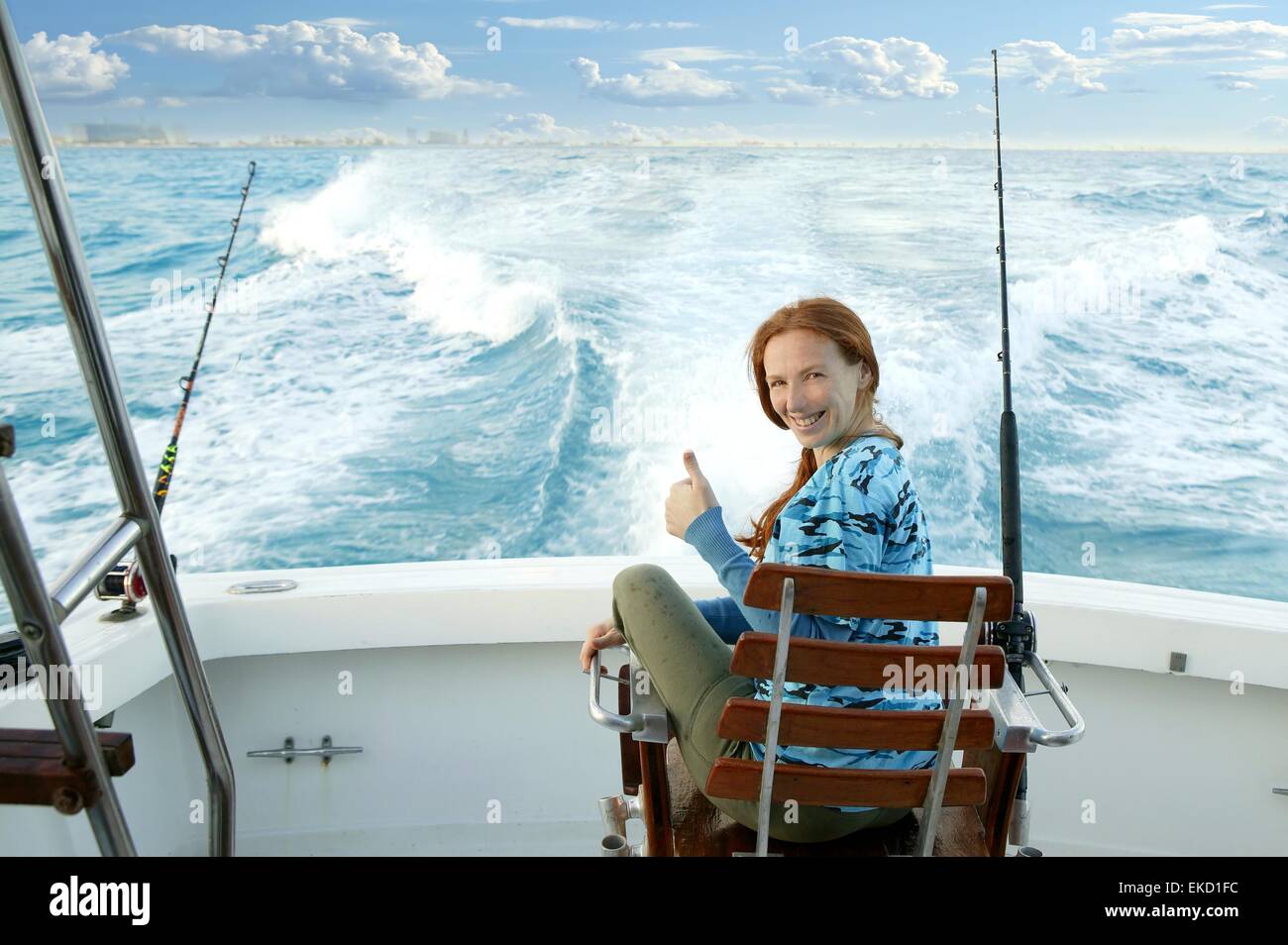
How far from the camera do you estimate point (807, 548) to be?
105 cm

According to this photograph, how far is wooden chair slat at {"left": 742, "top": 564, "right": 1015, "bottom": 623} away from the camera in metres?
0.92

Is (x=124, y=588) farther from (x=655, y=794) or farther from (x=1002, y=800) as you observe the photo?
(x=1002, y=800)

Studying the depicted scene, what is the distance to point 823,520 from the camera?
1048 mm

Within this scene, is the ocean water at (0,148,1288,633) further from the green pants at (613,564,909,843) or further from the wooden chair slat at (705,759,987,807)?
the wooden chair slat at (705,759,987,807)

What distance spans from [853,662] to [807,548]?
122 millimetres

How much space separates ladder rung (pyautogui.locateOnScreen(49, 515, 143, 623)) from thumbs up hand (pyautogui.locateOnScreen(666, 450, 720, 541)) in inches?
22.2

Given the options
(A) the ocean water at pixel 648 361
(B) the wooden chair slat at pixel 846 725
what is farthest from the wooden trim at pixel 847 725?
(A) the ocean water at pixel 648 361

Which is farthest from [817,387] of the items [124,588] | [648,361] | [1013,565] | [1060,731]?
[648,361]

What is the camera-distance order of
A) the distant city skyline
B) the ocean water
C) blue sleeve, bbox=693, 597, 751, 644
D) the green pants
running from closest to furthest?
the green pants
blue sleeve, bbox=693, 597, 751, 644
the ocean water
the distant city skyline

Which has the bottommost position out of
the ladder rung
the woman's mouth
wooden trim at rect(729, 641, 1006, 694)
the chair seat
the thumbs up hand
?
the chair seat

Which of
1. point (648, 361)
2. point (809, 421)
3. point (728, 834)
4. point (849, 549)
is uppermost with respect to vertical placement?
point (809, 421)

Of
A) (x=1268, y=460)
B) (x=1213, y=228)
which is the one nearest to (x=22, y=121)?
(x=1268, y=460)

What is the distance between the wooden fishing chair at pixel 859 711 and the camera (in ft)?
3.07

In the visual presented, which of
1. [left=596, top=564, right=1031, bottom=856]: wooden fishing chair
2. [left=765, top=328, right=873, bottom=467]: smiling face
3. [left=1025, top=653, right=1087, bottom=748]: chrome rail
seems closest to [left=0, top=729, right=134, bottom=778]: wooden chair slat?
[left=596, top=564, right=1031, bottom=856]: wooden fishing chair
